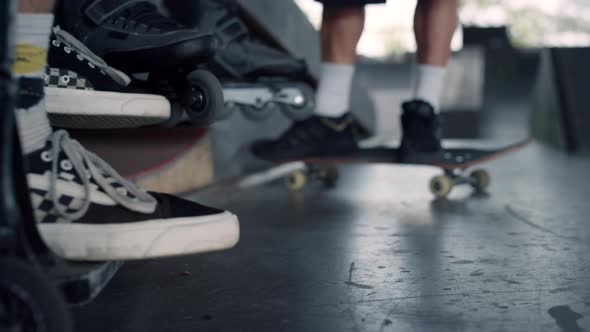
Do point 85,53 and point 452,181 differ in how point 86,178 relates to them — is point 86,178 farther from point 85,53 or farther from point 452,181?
Answer: point 452,181

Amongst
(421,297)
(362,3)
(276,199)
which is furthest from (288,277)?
(362,3)

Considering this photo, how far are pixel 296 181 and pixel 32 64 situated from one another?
4.91ft

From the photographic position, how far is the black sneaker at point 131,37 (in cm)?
129

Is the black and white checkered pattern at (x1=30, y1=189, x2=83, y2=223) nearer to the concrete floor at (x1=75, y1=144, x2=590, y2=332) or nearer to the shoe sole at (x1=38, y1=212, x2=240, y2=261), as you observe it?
the shoe sole at (x1=38, y1=212, x2=240, y2=261)

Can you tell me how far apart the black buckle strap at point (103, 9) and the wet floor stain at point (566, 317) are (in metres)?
0.95

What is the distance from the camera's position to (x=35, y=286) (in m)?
0.59

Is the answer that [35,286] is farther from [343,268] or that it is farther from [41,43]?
[343,268]

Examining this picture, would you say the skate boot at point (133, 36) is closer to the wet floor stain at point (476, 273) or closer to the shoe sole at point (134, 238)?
the shoe sole at point (134, 238)

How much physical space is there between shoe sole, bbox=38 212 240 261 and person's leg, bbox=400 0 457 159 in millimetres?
1256

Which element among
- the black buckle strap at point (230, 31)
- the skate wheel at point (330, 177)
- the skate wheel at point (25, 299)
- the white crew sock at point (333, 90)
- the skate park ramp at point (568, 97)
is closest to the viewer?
the skate wheel at point (25, 299)

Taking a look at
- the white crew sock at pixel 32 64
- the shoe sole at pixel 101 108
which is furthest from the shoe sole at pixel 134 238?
the shoe sole at pixel 101 108

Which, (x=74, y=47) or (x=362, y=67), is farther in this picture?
(x=362, y=67)

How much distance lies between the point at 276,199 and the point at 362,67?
4095 millimetres

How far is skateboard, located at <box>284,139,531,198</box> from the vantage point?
2.05m
